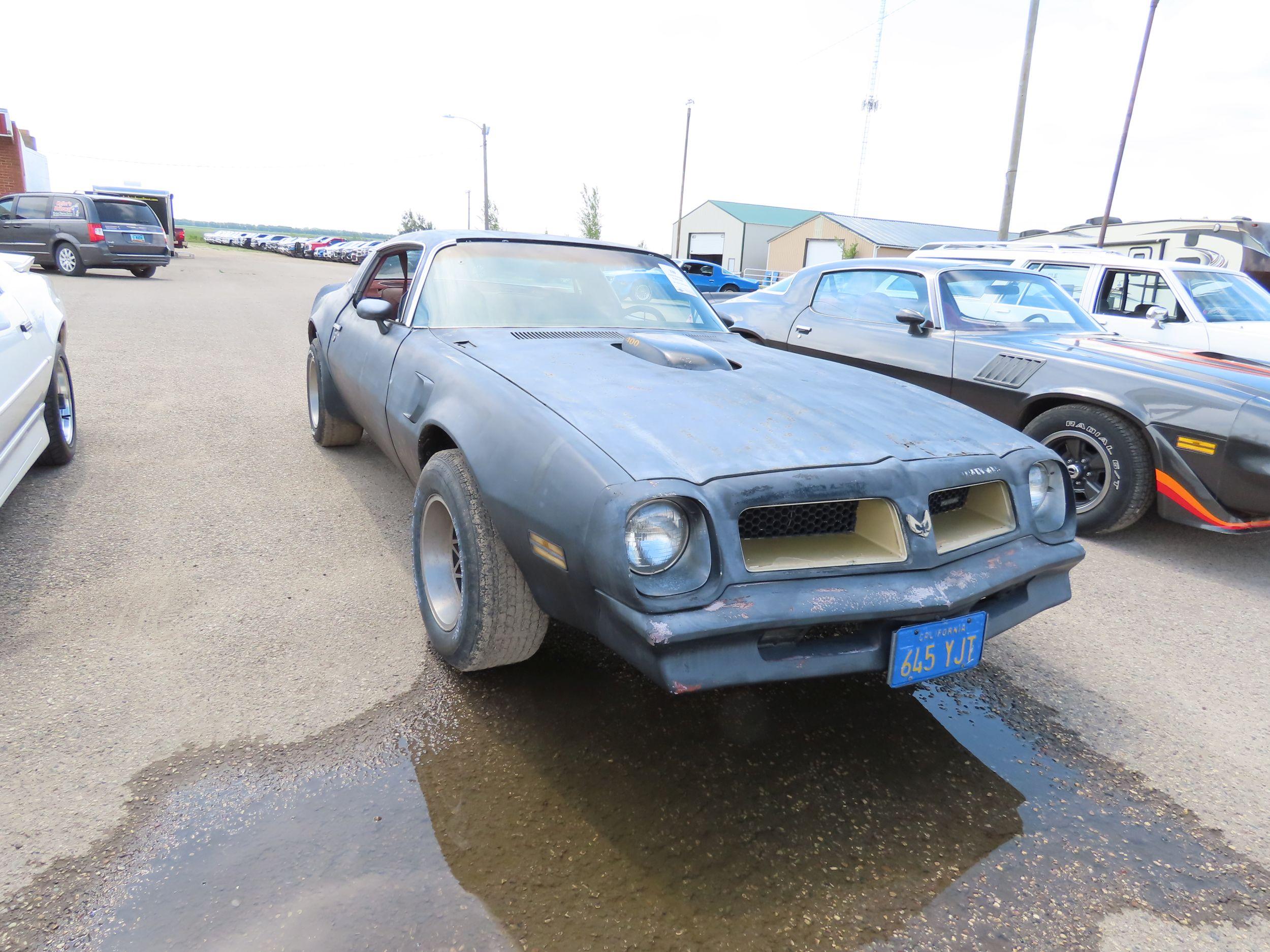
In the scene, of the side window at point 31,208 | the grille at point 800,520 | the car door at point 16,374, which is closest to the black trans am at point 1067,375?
the grille at point 800,520

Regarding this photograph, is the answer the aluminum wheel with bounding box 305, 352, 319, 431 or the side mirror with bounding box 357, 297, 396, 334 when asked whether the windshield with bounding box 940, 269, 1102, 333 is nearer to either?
the side mirror with bounding box 357, 297, 396, 334

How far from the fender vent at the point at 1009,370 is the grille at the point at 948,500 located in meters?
2.53

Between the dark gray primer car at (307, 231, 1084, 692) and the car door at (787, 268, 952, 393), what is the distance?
216 cm

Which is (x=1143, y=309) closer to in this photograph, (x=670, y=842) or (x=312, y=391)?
(x=312, y=391)

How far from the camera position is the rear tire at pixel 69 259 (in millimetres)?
16562

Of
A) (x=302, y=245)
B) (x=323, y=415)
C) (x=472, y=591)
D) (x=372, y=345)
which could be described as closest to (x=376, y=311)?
(x=372, y=345)

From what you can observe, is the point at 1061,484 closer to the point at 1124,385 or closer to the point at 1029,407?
the point at 1124,385

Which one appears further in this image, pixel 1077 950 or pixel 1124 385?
pixel 1124 385

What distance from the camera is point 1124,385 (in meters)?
4.20

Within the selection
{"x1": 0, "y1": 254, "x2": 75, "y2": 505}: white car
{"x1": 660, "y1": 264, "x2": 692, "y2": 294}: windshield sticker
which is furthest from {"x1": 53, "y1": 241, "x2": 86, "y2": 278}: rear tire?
{"x1": 660, "y1": 264, "x2": 692, "y2": 294}: windshield sticker

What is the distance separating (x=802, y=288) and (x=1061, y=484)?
13.4 ft

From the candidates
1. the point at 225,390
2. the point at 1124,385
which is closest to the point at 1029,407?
the point at 1124,385

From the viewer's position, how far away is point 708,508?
1.96 m

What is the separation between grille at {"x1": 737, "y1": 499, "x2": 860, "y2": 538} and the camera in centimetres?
215
